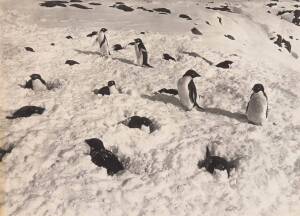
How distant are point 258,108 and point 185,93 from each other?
2126mm

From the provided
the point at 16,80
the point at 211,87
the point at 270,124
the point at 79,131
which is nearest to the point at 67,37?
the point at 16,80

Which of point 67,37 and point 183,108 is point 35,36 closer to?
point 67,37

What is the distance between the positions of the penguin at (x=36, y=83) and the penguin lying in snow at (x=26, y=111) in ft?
5.62

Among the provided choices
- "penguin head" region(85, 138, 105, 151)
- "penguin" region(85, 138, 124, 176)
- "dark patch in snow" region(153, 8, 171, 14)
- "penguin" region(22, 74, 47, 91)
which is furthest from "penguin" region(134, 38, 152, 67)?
"dark patch in snow" region(153, 8, 171, 14)

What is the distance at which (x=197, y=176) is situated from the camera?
1099 centimetres

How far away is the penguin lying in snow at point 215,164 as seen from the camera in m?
11.3

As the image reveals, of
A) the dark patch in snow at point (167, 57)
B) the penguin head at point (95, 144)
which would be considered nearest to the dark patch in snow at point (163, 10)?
the dark patch in snow at point (167, 57)

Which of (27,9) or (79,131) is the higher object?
(79,131)

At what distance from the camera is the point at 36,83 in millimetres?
15008

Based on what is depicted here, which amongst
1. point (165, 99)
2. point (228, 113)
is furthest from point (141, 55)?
point (228, 113)

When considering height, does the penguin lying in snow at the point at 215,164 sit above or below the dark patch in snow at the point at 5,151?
above

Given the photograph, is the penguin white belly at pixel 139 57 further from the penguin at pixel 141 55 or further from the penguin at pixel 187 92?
the penguin at pixel 187 92

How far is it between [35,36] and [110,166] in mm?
11737

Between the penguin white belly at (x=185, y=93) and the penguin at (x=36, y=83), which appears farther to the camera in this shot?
the penguin at (x=36, y=83)
